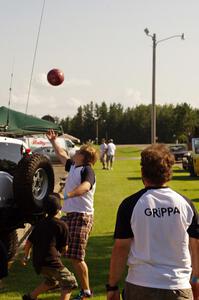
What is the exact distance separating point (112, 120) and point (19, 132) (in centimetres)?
11742

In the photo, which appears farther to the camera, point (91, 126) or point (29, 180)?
point (91, 126)

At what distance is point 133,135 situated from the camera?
123 m

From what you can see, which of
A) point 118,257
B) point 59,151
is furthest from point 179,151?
point 118,257

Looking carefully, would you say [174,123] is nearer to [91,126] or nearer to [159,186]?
[91,126]

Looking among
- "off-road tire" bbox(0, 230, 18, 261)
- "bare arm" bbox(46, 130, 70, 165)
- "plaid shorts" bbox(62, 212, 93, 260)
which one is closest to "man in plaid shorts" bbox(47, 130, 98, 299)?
Result: "plaid shorts" bbox(62, 212, 93, 260)

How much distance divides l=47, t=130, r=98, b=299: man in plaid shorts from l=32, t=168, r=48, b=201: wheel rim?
145cm

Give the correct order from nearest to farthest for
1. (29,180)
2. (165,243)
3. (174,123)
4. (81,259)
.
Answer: (165,243)
(81,259)
(29,180)
(174,123)

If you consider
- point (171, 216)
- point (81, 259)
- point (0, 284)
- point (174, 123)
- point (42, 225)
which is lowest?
point (0, 284)

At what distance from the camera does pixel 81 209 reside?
5.80 meters

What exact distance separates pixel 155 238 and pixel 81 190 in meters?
2.49

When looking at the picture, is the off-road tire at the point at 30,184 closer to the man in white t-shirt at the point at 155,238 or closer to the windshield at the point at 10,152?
the windshield at the point at 10,152

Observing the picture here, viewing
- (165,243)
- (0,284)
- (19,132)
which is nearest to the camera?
(165,243)

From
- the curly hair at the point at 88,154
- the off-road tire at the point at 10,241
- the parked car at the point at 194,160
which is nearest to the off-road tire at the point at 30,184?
the off-road tire at the point at 10,241

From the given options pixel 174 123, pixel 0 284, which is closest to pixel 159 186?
pixel 0 284
